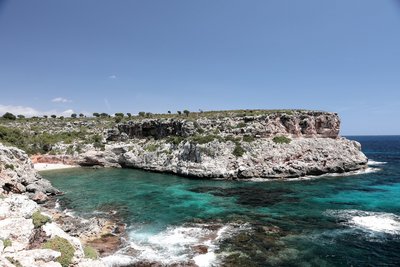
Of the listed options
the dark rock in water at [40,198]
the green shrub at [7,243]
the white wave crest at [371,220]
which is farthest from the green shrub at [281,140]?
the green shrub at [7,243]

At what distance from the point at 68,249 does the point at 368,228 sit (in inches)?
1158

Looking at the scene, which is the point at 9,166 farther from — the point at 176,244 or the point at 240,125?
the point at 240,125

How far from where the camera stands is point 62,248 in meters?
16.6

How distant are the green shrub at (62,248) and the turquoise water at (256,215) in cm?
908

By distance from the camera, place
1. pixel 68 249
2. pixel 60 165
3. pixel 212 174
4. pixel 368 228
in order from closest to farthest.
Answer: pixel 68 249, pixel 368 228, pixel 212 174, pixel 60 165

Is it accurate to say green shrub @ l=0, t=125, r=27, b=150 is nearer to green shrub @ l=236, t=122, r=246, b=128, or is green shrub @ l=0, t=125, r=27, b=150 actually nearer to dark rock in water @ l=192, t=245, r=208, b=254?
green shrub @ l=236, t=122, r=246, b=128

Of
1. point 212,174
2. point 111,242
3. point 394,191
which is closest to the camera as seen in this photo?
point 111,242

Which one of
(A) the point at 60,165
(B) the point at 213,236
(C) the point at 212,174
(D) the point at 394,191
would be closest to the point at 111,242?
(B) the point at 213,236

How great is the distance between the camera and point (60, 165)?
77938mm

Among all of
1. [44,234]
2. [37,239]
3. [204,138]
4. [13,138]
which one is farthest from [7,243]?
[13,138]

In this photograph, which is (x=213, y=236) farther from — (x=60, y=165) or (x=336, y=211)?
(x=60, y=165)

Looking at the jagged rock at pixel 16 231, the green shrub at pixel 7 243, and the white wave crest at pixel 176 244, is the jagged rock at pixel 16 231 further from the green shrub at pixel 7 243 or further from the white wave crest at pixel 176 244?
the white wave crest at pixel 176 244

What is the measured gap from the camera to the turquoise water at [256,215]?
985 inches

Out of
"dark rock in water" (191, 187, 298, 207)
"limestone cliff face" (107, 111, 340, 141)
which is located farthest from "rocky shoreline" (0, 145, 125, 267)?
"limestone cliff face" (107, 111, 340, 141)
